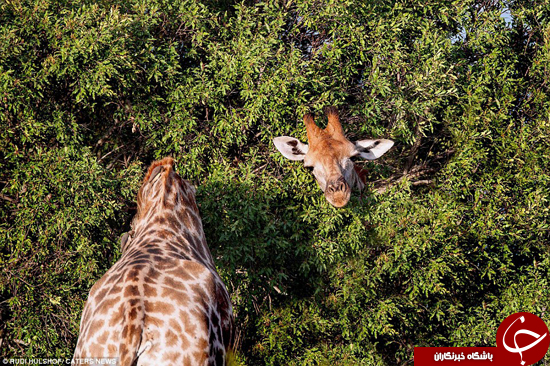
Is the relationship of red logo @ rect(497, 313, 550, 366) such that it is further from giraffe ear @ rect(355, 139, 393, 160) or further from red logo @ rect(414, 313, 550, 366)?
giraffe ear @ rect(355, 139, 393, 160)

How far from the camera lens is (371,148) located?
9133 millimetres

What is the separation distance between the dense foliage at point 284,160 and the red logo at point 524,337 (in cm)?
21

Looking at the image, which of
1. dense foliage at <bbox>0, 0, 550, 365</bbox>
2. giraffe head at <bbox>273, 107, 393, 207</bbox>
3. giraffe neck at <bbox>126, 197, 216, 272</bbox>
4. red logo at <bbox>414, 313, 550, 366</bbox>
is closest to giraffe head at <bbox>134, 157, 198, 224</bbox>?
giraffe neck at <bbox>126, 197, 216, 272</bbox>

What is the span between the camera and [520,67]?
1237 centimetres

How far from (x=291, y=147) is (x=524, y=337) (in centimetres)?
561

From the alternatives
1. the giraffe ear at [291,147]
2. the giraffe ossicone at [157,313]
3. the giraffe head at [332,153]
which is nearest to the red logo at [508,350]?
the giraffe head at [332,153]

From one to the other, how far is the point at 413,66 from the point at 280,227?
11.1 ft

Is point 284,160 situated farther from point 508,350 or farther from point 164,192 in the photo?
point 508,350

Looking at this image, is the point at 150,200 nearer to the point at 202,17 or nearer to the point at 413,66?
the point at 202,17

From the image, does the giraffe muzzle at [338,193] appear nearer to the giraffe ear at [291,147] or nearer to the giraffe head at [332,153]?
the giraffe head at [332,153]

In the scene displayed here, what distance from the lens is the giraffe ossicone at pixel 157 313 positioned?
5.38m

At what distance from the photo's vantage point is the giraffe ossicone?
538cm

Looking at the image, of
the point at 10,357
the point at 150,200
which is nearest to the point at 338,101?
the point at 150,200

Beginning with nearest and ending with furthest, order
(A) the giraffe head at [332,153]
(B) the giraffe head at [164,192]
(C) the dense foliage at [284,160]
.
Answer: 1. (B) the giraffe head at [164,192]
2. (A) the giraffe head at [332,153]
3. (C) the dense foliage at [284,160]
